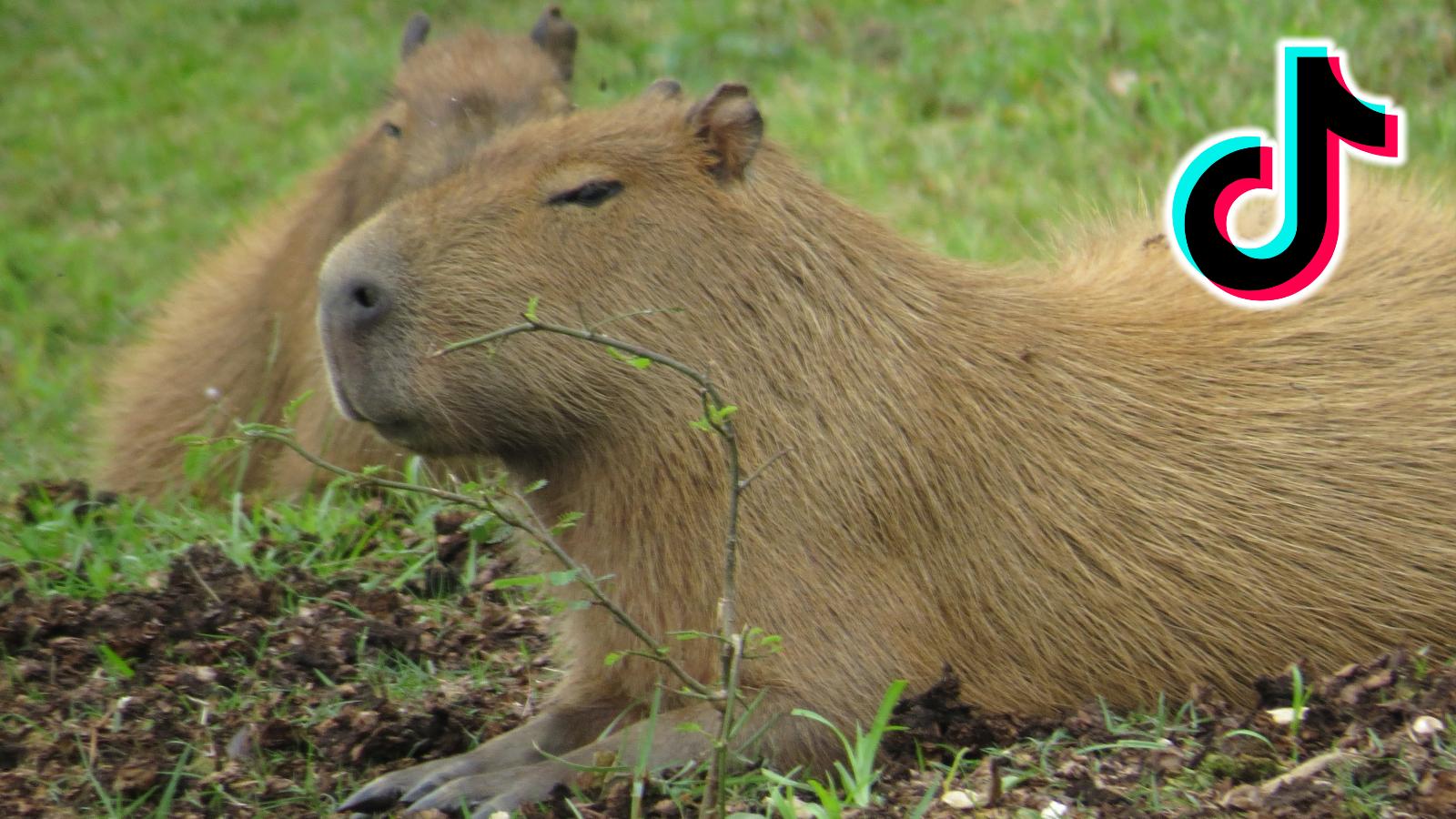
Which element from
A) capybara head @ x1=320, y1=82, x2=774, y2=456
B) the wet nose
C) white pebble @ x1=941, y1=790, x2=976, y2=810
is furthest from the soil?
the wet nose

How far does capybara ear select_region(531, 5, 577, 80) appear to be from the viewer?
4.87 metres

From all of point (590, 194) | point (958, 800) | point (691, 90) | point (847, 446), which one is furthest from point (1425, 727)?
point (691, 90)

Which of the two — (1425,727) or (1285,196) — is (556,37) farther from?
(1425,727)

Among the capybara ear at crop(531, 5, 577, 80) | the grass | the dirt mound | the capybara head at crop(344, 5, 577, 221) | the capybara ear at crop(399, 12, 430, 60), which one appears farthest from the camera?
the capybara ear at crop(399, 12, 430, 60)

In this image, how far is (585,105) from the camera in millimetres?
7137

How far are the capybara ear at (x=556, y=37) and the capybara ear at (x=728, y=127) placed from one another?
2.13m

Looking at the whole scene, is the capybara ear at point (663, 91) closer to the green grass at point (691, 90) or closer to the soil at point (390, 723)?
the soil at point (390, 723)

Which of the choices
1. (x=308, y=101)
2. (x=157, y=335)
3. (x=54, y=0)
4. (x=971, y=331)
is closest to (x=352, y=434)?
(x=157, y=335)

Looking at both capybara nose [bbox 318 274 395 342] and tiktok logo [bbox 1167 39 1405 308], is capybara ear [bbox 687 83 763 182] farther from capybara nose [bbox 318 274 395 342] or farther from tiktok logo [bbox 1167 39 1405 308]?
tiktok logo [bbox 1167 39 1405 308]

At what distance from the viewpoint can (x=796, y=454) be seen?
2.76 m

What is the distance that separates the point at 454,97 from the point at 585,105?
8.83 ft

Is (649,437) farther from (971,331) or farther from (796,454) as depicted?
(971,331)

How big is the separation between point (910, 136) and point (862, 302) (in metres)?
3.62

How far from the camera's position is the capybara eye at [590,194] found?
2748 mm
